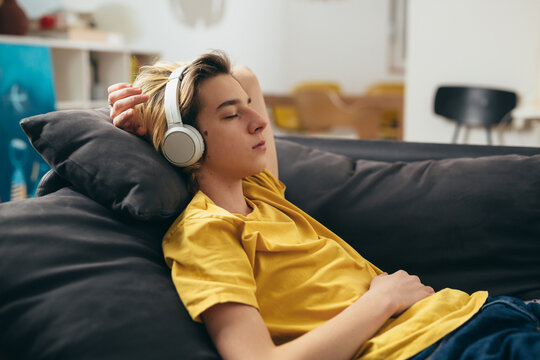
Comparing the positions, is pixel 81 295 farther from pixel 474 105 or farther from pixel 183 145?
pixel 474 105

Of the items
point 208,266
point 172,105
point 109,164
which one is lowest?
point 208,266

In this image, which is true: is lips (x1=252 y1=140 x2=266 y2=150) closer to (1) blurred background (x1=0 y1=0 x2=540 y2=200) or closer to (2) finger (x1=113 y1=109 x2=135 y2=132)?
(2) finger (x1=113 y1=109 x2=135 y2=132)

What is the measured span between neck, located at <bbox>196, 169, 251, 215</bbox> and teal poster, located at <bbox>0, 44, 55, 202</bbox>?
7.80ft

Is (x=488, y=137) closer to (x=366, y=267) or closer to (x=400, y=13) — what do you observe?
(x=366, y=267)

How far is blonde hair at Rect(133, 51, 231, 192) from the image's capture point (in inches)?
41.5

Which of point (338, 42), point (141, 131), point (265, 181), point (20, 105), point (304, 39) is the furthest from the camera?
point (304, 39)

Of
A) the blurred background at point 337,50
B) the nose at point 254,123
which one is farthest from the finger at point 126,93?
the blurred background at point 337,50

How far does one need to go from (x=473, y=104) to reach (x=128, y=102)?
2.79m

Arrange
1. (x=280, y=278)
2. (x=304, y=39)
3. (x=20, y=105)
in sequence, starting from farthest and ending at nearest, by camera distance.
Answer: (x=304, y=39), (x=20, y=105), (x=280, y=278)

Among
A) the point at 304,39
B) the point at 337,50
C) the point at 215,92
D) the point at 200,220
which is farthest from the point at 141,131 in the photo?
the point at 304,39

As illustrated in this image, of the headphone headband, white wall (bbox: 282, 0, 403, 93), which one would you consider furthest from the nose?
white wall (bbox: 282, 0, 403, 93)

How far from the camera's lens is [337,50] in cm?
703

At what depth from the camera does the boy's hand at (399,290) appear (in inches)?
38.6

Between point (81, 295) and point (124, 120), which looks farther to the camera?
point (124, 120)
